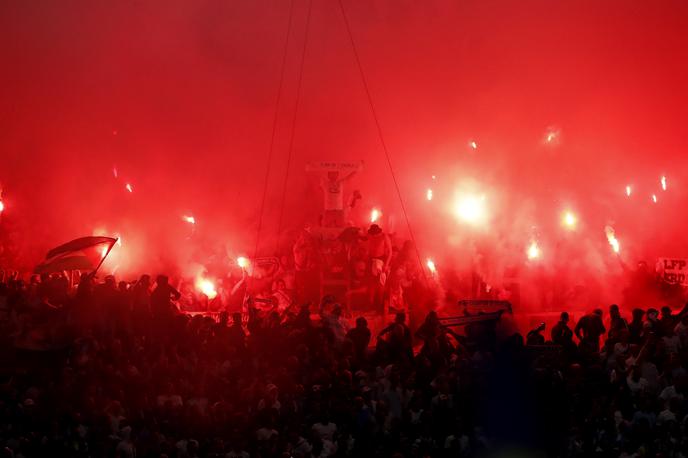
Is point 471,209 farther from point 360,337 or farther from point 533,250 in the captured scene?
point 360,337

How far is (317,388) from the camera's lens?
10.3m

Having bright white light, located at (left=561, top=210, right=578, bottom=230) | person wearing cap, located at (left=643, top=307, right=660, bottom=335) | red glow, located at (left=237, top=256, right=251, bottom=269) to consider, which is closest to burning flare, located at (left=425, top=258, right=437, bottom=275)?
red glow, located at (left=237, top=256, right=251, bottom=269)

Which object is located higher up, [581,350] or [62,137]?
[62,137]

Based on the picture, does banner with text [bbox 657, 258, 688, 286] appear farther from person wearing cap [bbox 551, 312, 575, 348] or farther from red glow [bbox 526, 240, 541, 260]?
person wearing cap [bbox 551, 312, 575, 348]

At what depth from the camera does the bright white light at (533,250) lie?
65.5 ft

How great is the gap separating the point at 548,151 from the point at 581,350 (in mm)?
17117

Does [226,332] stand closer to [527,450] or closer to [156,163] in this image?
[527,450]

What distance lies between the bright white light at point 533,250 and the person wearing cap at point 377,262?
4.76 meters

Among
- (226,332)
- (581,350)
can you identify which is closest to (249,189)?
(226,332)

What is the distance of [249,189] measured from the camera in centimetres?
2509

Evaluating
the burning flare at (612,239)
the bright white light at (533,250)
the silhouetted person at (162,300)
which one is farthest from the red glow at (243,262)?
the burning flare at (612,239)

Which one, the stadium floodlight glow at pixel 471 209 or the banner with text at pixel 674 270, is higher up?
the stadium floodlight glow at pixel 471 209

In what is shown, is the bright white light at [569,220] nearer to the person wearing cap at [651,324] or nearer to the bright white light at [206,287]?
the bright white light at [206,287]

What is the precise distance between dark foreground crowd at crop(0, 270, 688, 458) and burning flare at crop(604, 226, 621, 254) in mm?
10199
